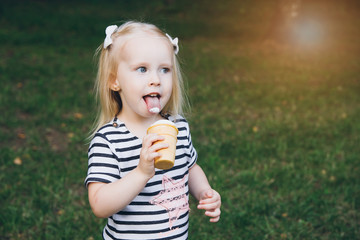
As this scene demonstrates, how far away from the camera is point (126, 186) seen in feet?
4.90

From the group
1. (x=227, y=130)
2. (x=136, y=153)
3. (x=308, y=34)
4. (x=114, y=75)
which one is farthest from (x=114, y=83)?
(x=308, y=34)

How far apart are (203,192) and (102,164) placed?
519 mm

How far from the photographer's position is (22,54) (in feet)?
23.5

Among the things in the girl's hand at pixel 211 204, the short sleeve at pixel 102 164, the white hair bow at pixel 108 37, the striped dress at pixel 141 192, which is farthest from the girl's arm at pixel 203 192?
the white hair bow at pixel 108 37

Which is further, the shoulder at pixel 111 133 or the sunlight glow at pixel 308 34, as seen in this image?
the sunlight glow at pixel 308 34

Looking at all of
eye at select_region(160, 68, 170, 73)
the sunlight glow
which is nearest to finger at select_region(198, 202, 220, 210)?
eye at select_region(160, 68, 170, 73)

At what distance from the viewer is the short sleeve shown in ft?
5.16

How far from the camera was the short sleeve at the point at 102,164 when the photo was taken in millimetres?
1574

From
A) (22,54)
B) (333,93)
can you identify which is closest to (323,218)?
(333,93)

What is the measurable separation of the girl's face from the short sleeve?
0.19 metres

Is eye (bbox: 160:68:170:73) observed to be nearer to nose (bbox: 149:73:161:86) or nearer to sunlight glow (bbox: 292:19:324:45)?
nose (bbox: 149:73:161:86)

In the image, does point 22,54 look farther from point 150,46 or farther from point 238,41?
point 150,46

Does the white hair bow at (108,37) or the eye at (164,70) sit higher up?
the white hair bow at (108,37)

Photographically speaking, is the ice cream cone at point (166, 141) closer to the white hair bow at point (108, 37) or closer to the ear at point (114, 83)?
the ear at point (114, 83)
